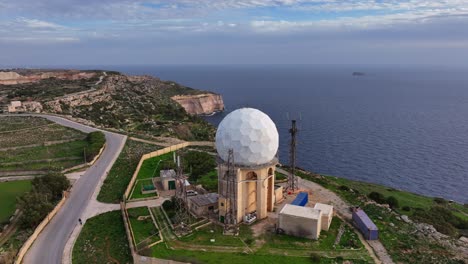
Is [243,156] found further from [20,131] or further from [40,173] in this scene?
[20,131]

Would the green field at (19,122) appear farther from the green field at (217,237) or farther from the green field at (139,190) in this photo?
the green field at (217,237)

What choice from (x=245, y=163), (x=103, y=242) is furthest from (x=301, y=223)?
(x=103, y=242)

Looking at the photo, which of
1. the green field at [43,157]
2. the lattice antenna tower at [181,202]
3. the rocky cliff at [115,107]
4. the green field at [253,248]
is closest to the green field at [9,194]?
the green field at [43,157]

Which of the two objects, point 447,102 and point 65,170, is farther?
point 447,102

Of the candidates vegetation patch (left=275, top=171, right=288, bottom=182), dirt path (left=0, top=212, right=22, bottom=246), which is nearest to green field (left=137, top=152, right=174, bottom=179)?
dirt path (left=0, top=212, right=22, bottom=246)

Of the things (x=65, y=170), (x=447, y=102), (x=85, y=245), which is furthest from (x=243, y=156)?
(x=447, y=102)

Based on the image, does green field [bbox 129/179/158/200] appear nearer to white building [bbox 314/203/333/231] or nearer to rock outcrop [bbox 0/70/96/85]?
white building [bbox 314/203/333/231]
